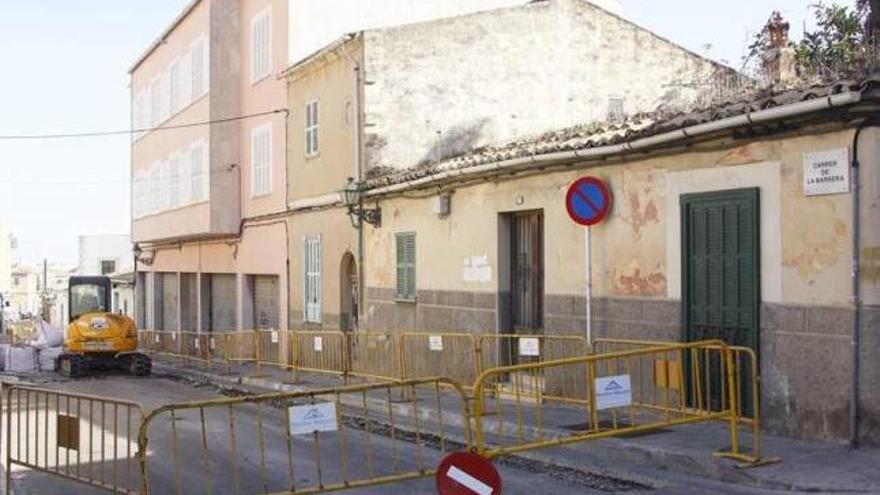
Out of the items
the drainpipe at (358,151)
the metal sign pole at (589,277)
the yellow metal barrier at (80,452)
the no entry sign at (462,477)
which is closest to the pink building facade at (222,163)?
the drainpipe at (358,151)

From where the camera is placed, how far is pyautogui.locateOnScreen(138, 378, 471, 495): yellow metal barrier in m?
7.74

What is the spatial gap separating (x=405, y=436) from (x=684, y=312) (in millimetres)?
3636

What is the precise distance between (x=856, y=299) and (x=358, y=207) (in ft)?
37.3

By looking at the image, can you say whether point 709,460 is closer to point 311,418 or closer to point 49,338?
point 311,418

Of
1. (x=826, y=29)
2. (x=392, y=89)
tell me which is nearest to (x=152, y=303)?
(x=392, y=89)

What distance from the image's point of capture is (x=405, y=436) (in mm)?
12516

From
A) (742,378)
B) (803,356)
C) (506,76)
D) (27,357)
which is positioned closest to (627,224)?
(742,378)

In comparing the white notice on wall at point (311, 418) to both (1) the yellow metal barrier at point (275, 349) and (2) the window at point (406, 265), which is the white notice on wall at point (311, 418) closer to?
(2) the window at point (406, 265)

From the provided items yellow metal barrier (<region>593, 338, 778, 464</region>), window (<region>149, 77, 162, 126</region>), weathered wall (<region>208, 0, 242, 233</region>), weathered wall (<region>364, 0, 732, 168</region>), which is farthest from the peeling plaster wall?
window (<region>149, 77, 162, 126</region>)

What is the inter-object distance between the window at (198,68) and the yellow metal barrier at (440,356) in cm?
1302

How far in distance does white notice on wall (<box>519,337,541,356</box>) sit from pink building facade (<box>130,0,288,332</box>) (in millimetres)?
11802

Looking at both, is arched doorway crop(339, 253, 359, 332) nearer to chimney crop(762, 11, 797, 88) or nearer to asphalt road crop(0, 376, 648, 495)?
asphalt road crop(0, 376, 648, 495)

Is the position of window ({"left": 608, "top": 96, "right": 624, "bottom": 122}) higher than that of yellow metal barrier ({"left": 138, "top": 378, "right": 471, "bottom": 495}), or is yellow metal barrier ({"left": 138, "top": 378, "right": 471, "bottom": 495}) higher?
window ({"left": 608, "top": 96, "right": 624, "bottom": 122})

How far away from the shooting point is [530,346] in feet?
42.1
